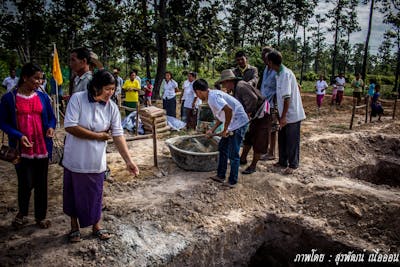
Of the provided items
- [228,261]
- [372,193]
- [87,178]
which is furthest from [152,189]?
[372,193]

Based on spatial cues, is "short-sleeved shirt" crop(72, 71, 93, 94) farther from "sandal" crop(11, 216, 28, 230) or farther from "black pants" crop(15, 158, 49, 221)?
"sandal" crop(11, 216, 28, 230)

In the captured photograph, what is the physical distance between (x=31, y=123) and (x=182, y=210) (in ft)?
6.27

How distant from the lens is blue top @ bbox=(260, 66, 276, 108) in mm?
4691

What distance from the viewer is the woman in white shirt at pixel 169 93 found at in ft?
27.1

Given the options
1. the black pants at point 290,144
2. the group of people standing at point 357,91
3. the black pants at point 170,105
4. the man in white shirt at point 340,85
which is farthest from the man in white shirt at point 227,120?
the man in white shirt at point 340,85

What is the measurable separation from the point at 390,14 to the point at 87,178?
894 inches

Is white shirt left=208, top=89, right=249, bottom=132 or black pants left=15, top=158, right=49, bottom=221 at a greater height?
white shirt left=208, top=89, right=249, bottom=132

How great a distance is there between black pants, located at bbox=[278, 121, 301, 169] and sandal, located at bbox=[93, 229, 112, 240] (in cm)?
298

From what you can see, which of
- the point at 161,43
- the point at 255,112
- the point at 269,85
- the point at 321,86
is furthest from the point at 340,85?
the point at 255,112

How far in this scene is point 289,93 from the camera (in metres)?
4.31

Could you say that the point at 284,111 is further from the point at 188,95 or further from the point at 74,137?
the point at 188,95

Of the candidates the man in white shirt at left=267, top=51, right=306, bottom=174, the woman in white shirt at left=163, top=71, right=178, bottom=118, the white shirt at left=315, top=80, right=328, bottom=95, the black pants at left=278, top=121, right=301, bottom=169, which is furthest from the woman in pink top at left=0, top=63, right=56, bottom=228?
the white shirt at left=315, top=80, right=328, bottom=95

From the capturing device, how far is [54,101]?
8070mm

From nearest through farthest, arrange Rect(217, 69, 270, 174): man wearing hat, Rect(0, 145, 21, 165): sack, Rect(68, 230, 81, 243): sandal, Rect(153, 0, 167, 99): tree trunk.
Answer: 1. Rect(0, 145, 21, 165): sack
2. Rect(68, 230, 81, 243): sandal
3. Rect(217, 69, 270, 174): man wearing hat
4. Rect(153, 0, 167, 99): tree trunk
